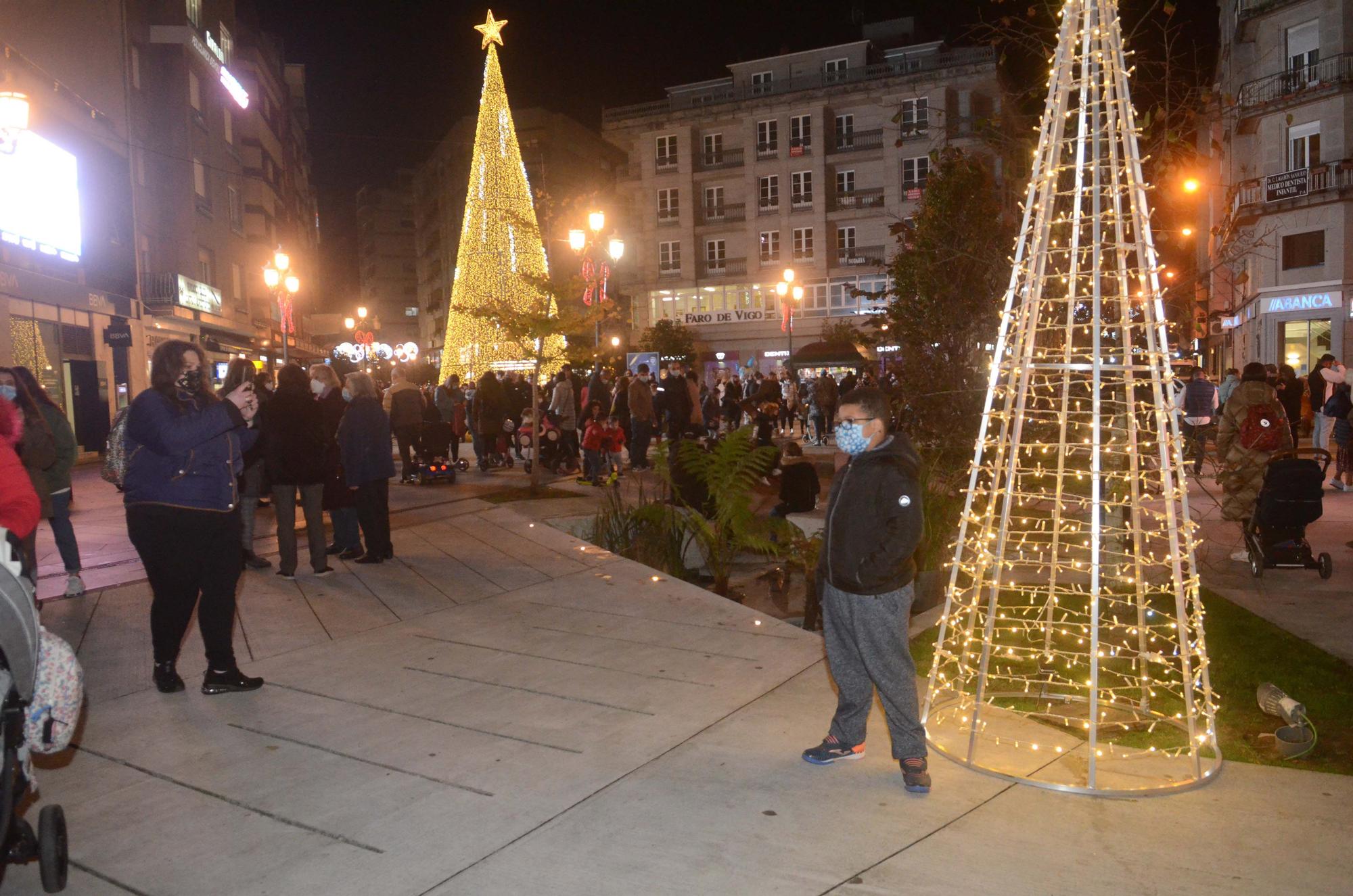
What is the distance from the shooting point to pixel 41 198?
20.2m

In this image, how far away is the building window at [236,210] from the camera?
38.2 m

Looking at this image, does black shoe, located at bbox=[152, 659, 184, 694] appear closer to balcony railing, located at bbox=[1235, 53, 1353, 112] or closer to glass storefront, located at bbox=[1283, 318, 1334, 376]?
balcony railing, located at bbox=[1235, 53, 1353, 112]

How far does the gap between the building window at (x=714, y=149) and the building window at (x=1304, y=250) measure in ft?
86.4

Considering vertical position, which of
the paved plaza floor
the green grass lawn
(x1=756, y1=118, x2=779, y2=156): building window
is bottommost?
the green grass lawn

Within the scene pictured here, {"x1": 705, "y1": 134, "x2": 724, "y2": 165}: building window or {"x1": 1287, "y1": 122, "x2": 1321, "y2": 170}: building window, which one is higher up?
{"x1": 705, "y1": 134, "x2": 724, "y2": 165}: building window

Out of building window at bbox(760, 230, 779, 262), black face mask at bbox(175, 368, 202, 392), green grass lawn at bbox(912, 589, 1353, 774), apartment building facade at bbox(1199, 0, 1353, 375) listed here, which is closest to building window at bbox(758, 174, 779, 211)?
building window at bbox(760, 230, 779, 262)

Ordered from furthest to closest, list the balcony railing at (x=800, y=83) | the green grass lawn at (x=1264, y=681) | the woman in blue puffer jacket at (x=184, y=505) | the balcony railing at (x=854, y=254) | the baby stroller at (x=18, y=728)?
1. the balcony railing at (x=854, y=254)
2. the balcony railing at (x=800, y=83)
3. the woman in blue puffer jacket at (x=184, y=505)
4. the green grass lawn at (x=1264, y=681)
5. the baby stroller at (x=18, y=728)

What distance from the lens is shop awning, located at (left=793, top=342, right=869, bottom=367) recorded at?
29.3 metres

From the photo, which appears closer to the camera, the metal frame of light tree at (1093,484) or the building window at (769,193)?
the metal frame of light tree at (1093,484)

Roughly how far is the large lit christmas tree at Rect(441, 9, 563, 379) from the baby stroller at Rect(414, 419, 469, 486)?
5.68 metres

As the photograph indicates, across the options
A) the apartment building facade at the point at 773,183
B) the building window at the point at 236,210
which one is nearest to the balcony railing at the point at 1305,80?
the apartment building facade at the point at 773,183

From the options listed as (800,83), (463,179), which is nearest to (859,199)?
(800,83)

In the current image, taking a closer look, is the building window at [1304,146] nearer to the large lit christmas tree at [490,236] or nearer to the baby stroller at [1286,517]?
the large lit christmas tree at [490,236]

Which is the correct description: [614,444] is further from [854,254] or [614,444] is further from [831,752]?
[854,254]
